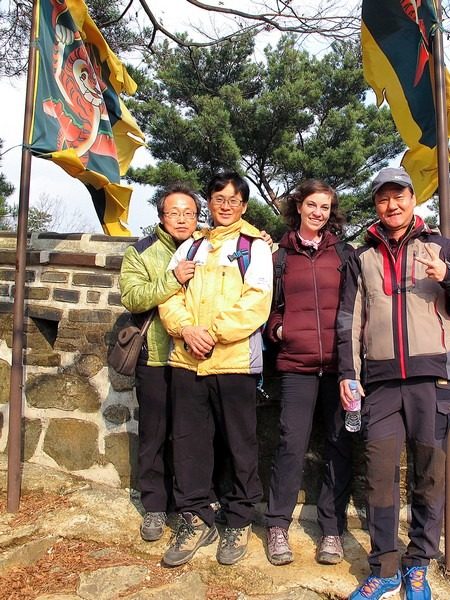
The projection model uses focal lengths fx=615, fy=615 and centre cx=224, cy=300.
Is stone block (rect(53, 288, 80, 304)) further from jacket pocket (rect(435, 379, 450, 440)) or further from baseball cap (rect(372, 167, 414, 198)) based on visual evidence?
jacket pocket (rect(435, 379, 450, 440))

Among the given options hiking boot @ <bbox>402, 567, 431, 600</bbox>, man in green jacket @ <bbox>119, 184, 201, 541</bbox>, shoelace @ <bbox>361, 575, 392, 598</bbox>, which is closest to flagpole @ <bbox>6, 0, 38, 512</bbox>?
man in green jacket @ <bbox>119, 184, 201, 541</bbox>

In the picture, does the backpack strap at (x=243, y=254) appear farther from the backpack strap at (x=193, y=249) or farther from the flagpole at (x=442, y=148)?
the flagpole at (x=442, y=148)

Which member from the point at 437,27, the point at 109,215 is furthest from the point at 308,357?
the point at 109,215

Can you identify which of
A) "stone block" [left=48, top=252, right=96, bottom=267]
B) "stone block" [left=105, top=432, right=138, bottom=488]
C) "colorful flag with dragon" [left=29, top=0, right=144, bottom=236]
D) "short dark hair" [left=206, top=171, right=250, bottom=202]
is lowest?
"stone block" [left=105, top=432, right=138, bottom=488]

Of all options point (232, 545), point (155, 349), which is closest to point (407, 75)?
point (155, 349)

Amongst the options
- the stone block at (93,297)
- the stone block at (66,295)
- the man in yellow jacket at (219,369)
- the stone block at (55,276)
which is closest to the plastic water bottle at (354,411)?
the man in yellow jacket at (219,369)

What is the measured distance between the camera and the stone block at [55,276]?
399 centimetres

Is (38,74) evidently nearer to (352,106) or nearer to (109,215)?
(109,215)

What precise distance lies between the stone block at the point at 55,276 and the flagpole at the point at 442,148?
2324 millimetres

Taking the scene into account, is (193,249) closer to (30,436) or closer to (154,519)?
(154,519)

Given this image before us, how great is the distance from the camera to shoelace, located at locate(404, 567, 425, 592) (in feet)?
8.43

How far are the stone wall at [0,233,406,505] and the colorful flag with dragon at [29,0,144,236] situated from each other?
0.51m

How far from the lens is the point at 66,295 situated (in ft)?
13.0

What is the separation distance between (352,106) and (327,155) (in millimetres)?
1659
